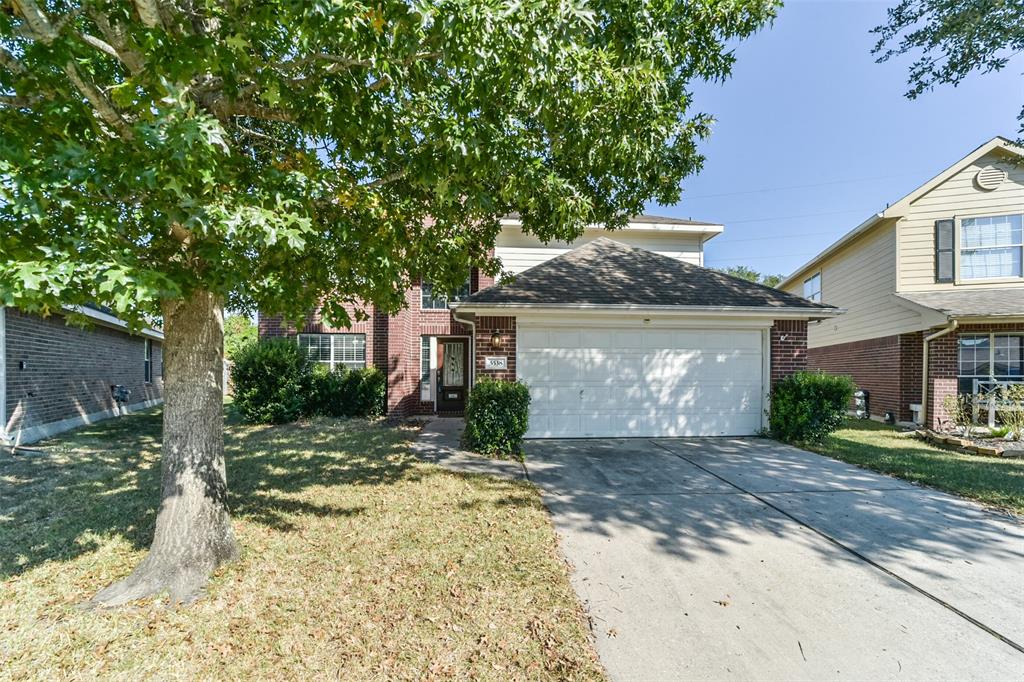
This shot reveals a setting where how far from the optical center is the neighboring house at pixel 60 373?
27.7ft

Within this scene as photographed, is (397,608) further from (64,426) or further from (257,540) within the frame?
(64,426)

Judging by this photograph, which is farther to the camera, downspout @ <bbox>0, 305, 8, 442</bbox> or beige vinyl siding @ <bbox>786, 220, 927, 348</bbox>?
beige vinyl siding @ <bbox>786, 220, 927, 348</bbox>

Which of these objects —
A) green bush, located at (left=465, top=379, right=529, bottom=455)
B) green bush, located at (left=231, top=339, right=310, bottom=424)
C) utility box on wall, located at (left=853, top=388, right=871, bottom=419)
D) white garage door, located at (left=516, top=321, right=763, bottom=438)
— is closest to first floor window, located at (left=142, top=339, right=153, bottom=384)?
green bush, located at (left=231, top=339, right=310, bottom=424)

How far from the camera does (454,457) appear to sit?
25.0 feet

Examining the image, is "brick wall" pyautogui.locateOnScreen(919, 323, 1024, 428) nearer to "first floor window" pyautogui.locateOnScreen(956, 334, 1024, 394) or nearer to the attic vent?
"first floor window" pyautogui.locateOnScreen(956, 334, 1024, 394)

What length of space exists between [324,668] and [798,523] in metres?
4.61

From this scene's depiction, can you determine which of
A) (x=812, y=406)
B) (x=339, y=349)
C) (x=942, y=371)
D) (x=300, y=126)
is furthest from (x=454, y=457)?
(x=942, y=371)

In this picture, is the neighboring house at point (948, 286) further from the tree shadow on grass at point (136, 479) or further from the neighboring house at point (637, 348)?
the tree shadow on grass at point (136, 479)

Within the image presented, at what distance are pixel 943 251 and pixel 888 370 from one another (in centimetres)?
335

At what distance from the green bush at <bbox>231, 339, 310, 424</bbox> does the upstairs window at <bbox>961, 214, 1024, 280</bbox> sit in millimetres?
17643

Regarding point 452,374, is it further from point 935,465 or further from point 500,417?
point 935,465

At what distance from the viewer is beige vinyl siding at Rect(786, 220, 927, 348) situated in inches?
469

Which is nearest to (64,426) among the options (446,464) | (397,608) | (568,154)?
(446,464)

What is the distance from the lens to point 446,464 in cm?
713
